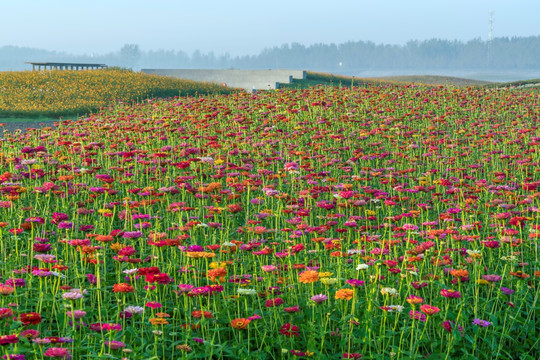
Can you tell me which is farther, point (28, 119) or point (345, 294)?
point (28, 119)

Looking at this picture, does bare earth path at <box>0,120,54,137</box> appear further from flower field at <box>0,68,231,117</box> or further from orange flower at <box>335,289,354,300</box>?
orange flower at <box>335,289,354,300</box>

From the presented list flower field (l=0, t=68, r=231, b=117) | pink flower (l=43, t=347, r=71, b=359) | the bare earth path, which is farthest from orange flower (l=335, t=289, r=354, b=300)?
flower field (l=0, t=68, r=231, b=117)

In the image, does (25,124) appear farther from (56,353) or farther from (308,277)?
(56,353)

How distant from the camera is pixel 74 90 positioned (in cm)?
2609

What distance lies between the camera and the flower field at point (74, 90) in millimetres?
22828

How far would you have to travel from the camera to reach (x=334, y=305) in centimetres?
447

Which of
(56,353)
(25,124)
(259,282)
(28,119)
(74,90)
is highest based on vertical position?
(74,90)

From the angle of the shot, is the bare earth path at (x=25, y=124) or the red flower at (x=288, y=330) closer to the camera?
the red flower at (x=288, y=330)

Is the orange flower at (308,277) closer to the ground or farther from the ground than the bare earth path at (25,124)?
closer to the ground

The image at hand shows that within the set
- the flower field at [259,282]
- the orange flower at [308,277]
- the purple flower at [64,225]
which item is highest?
the purple flower at [64,225]

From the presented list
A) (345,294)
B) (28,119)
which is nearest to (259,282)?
(345,294)

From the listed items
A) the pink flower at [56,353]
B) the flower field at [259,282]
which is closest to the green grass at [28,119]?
the flower field at [259,282]

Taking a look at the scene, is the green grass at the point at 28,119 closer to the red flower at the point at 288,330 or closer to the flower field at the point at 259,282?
the flower field at the point at 259,282

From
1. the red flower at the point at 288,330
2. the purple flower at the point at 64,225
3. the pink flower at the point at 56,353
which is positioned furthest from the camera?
the purple flower at the point at 64,225
